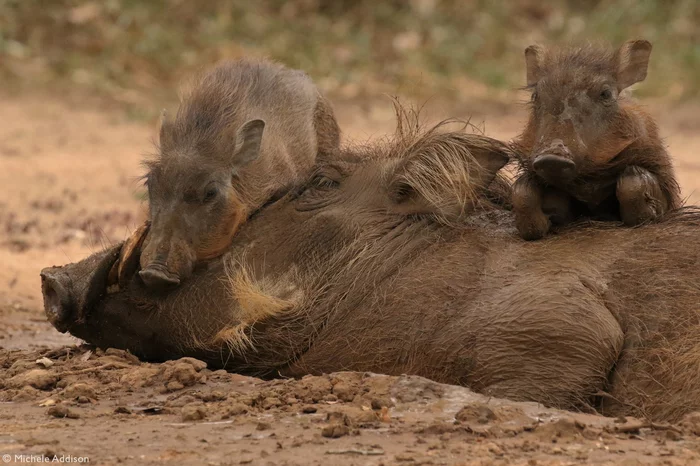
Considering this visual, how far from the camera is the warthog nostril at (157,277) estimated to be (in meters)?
4.59

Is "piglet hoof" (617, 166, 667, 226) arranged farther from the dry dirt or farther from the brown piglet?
the brown piglet

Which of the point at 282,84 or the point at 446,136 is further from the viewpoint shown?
the point at 282,84

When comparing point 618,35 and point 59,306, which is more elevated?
point 618,35

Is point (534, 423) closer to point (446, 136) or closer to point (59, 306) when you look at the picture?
point (446, 136)

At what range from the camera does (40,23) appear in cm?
1450

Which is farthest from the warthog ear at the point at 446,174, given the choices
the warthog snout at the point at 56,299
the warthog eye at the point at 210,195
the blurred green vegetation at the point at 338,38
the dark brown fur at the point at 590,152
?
the blurred green vegetation at the point at 338,38

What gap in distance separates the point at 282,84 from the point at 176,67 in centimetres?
883

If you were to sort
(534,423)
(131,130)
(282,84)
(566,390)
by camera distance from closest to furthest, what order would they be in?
(534,423) → (566,390) → (282,84) → (131,130)

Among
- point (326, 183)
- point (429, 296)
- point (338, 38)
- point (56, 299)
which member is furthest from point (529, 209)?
point (338, 38)

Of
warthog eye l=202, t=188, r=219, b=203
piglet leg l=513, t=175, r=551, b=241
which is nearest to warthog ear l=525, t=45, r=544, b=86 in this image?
piglet leg l=513, t=175, r=551, b=241

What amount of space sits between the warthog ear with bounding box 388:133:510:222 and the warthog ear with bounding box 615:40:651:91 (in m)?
0.50

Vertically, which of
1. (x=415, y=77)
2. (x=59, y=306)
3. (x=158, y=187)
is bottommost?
(x=59, y=306)

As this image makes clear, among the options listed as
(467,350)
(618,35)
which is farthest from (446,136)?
(618,35)

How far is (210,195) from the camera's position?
4.73 metres
